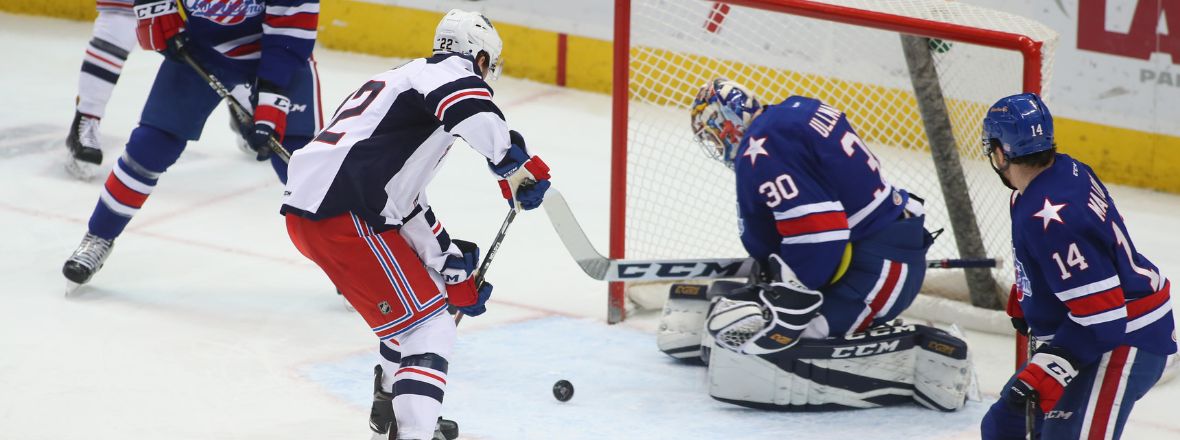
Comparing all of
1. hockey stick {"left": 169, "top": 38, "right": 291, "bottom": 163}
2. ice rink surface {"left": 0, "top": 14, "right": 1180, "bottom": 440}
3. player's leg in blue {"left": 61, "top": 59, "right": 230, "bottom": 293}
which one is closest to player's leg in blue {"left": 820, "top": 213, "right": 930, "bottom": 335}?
ice rink surface {"left": 0, "top": 14, "right": 1180, "bottom": 440}

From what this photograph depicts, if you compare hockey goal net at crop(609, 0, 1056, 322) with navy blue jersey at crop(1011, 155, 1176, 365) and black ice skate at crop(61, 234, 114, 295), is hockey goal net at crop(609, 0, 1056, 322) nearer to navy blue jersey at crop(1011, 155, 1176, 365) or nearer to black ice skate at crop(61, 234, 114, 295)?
navy blue jersey at crop(1011, 155, 1176, 365)

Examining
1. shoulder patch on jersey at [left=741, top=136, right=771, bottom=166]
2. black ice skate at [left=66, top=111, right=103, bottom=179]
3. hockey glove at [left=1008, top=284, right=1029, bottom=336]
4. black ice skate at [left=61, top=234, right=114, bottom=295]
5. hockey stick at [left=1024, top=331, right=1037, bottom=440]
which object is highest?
shoulder patch on jersey at [left=741, top=136, right=771, bottom=166]

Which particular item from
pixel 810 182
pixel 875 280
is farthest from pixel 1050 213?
pixel 875 280

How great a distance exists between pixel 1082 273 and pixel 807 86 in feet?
10.2

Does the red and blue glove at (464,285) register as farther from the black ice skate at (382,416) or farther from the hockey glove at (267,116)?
the hockey glove at (267,116)

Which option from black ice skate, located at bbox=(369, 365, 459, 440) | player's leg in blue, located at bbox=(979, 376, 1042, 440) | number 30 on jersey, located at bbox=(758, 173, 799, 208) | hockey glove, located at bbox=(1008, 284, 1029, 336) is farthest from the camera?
number 30 on jersey, located at bbox=(758, 173, 799, 208)

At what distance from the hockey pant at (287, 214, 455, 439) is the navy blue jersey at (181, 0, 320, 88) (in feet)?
4.35

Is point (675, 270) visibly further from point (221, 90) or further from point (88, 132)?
point (88, 132)

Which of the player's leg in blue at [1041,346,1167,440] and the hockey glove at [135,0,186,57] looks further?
the hockey glove at [135,0,186,57]

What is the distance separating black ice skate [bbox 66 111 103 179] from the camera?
5836 millimetres

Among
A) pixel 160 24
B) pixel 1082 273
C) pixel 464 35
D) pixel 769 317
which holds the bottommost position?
pixel 769 317

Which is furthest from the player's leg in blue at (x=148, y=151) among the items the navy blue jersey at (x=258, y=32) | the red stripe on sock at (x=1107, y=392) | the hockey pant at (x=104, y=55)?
the red stripe on sock at (x=1107, y=392)

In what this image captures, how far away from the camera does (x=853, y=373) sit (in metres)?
3.92

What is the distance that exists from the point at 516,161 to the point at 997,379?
5.80 feet
